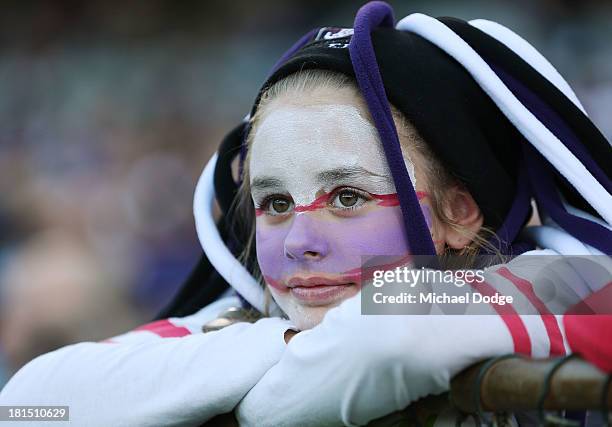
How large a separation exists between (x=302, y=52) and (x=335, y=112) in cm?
20

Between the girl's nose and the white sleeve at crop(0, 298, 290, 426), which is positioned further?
the girl's nose

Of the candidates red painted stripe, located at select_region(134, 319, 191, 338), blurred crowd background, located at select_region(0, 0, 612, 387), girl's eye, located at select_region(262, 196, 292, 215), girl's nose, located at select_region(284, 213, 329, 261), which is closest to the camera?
girl's nose, located at select_region(284, 213, 329, 261)

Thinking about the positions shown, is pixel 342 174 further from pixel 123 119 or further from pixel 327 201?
pixel 123 119

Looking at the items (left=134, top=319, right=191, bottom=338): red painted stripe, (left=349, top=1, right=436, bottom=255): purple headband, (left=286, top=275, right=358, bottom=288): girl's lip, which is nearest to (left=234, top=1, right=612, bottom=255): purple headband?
(left=349, top=1, right=436, bottom=255): purple headband

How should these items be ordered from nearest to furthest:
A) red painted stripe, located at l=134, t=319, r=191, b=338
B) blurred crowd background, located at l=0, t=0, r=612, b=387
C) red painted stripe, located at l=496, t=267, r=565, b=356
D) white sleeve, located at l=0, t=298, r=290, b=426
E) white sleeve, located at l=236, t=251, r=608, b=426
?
white sleeve, located at l=236, t=251, r=608, b=426 < red painted stripe, located at l=496, t=267, r=565, b=356 < white sleeve, located at l=0, t=298, r=290, b=426 < red painted stripe, located at l=134, t=319, r=191, b=338 < blurred crowd background, located at l=0, t=0, r=612, b=387

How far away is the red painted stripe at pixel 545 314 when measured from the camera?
110 centimetres

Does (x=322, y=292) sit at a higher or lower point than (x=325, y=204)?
lower

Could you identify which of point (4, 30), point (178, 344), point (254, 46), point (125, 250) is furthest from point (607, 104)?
point (4, 30)

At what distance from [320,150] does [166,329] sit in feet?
1.72

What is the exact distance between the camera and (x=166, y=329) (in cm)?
165

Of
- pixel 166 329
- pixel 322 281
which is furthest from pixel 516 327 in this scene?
pixel 166 329

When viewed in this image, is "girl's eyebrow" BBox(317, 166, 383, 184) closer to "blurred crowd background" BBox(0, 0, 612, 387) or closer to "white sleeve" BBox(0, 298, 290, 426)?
"white sleeve" BBox(0, 298, 290, 426)

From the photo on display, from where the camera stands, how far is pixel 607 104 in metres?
3.78

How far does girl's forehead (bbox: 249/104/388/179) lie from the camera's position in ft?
4.51
